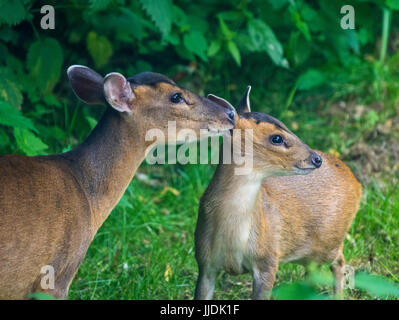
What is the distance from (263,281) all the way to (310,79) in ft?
11.7

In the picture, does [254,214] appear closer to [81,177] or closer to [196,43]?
[81,177]

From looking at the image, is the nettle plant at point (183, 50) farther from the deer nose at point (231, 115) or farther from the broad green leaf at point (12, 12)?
the deer nose at point (231, 115)

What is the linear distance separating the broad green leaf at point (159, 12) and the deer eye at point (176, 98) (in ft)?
3.48

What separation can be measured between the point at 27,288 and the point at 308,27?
14.0 ft

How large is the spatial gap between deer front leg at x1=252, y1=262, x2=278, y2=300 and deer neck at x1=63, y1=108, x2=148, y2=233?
0.91 metres

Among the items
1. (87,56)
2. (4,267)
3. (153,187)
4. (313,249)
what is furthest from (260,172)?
(87,56)

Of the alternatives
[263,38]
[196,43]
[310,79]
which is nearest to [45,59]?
[196,43]

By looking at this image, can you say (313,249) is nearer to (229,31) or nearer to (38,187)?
(38,187)

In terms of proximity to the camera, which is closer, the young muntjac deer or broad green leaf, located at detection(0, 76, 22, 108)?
the young muntjac deer

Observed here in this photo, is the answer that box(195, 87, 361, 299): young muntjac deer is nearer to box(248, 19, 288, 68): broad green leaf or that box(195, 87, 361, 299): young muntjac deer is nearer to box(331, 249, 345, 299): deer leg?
box(331, 249, 345, 299): deer leg

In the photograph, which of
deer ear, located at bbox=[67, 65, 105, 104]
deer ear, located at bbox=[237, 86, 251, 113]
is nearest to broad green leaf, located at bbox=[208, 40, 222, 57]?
deer ear, located at bbox=[237, 86, 251, 113]

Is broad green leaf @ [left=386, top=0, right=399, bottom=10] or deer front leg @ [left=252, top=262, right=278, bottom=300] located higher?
broad green leaf @ [left=386, top=0, right=399, bottom=10]

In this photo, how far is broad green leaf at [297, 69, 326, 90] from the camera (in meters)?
7.34

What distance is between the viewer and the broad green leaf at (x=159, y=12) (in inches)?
201
